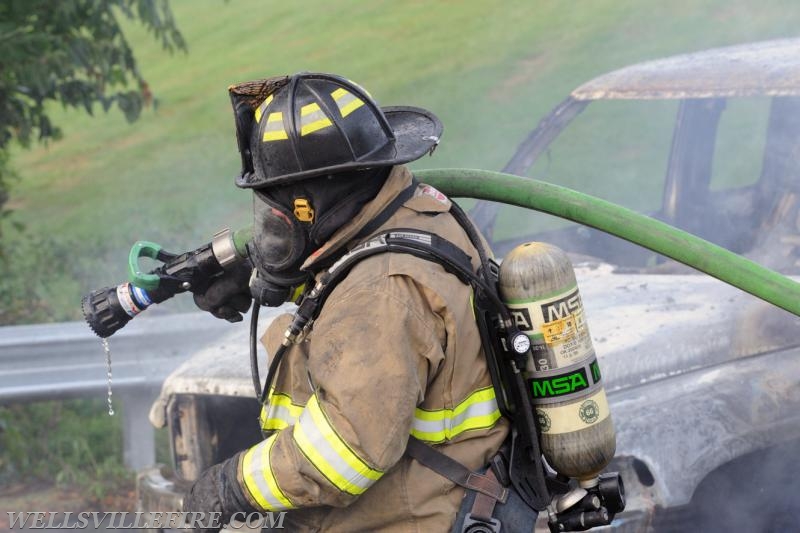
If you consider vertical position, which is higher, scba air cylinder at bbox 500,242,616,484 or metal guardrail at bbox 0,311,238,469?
scba air cylinder at bbox 500,242,616,484

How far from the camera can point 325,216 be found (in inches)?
95.5

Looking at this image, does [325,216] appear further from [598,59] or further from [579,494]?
[598,59]

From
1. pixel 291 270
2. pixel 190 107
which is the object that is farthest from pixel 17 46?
pixel 190 107

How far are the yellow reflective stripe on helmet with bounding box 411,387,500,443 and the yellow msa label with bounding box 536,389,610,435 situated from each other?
0.12 meters

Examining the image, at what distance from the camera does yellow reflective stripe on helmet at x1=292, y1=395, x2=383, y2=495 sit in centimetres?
221

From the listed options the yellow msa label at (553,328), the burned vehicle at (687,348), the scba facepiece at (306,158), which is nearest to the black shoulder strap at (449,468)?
the yellow msa label at (553,328)

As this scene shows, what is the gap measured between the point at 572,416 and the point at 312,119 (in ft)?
3.02

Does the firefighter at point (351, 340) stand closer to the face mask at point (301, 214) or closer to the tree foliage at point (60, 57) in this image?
the face mask at point (301, 214)

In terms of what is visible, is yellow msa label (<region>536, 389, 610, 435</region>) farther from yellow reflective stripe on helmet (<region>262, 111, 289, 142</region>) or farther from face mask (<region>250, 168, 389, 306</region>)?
yellow reflective stripe on helmet (<region>262, 111, 289, 142</region>)

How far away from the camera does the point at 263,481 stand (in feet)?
7.58

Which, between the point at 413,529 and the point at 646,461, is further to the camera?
the point at 646,461

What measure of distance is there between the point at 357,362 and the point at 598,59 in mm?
11912

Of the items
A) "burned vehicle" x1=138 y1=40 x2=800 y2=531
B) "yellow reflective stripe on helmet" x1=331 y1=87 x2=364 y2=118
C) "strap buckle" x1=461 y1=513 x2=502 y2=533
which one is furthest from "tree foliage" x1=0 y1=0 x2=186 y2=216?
"strap buckle" x1=461 y1=513 x2=502 y2=533

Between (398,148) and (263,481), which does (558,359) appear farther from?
(263,481)
